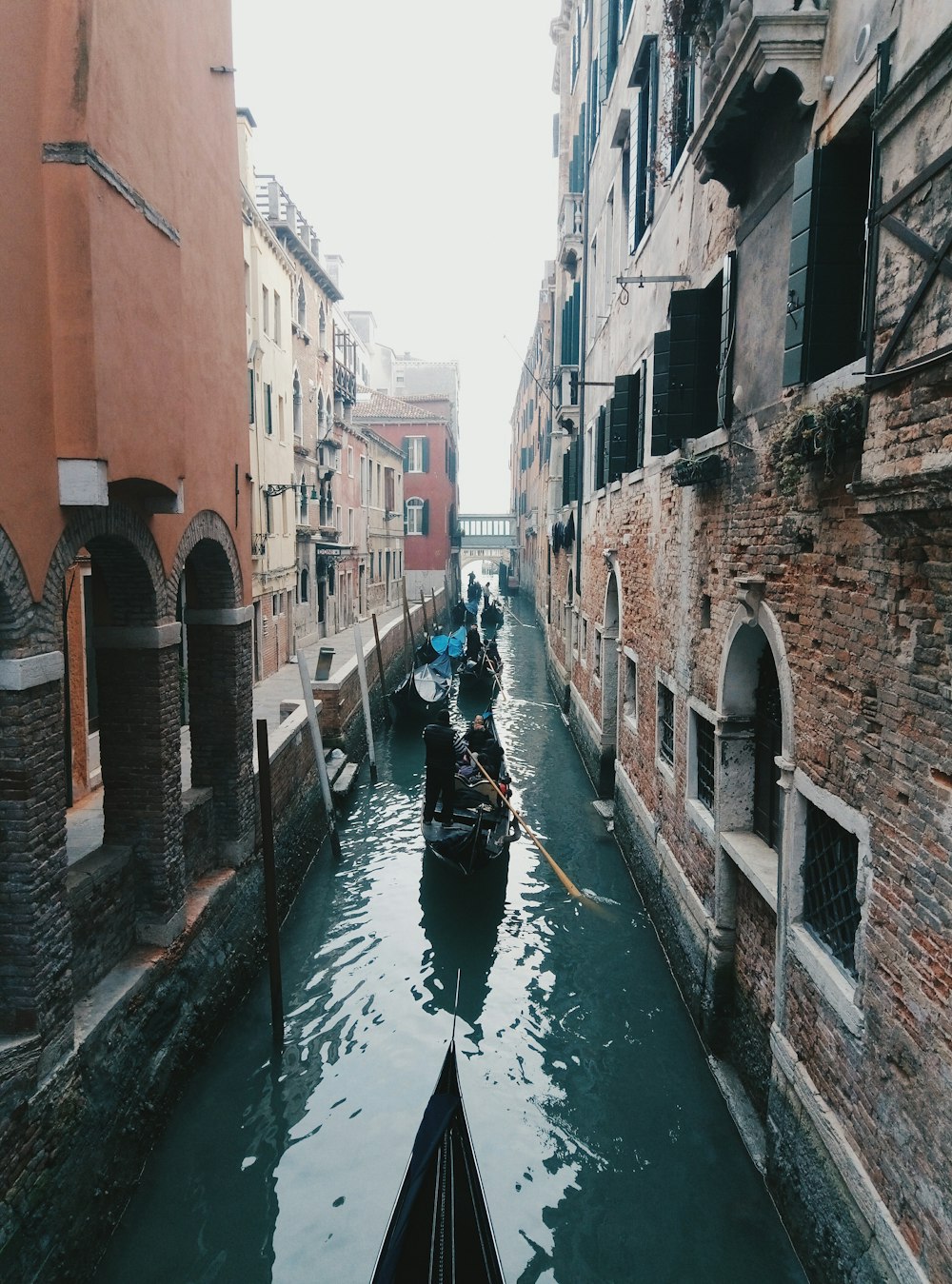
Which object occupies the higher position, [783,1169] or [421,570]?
[421,570]

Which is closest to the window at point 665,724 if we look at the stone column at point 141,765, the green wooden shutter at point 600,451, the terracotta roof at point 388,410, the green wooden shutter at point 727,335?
the green wooden shutter at point 727,335

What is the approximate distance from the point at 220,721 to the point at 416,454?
96.0 feet

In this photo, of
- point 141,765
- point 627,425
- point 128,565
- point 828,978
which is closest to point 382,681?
point 627,425

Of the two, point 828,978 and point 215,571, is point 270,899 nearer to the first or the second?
point 215,571

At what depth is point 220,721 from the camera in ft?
23.0

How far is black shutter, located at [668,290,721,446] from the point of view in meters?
5.75

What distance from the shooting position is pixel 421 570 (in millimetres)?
35781

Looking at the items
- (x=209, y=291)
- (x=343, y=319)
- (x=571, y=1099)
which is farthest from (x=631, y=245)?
(x=343, y=319)

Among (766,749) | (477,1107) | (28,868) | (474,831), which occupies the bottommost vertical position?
(477,1107)

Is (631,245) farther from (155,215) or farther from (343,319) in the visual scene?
(343,319)

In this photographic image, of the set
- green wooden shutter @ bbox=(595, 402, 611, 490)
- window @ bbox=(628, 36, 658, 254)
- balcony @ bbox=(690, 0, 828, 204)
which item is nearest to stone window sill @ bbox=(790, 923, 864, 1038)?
balcony @ bbox=(690, 0, 828, 204)

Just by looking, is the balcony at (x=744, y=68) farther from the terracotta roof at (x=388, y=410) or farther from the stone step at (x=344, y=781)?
the terracotta roof at (x=388, y=410)

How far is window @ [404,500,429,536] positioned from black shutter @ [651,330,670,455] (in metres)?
29.1

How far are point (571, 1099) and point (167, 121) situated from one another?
21.4ft
